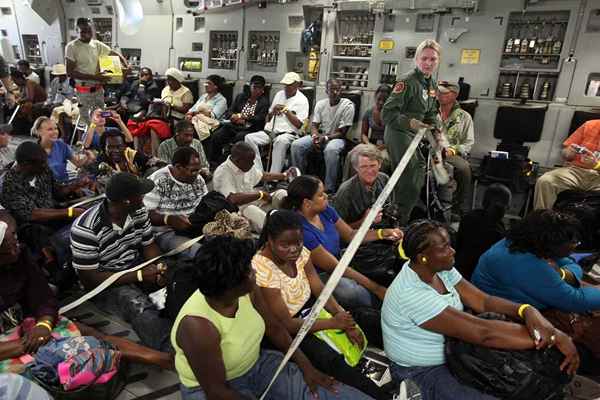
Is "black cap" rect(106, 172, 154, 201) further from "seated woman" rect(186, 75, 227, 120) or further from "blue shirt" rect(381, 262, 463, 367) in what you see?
"seated woman" rect(186, 75, 227, 120)

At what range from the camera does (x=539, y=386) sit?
150 cm

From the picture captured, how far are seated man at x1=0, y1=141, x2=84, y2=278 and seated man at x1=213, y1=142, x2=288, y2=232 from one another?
107cm

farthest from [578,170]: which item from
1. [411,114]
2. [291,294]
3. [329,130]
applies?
[291,294]

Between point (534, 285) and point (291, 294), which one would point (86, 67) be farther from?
point (534, 285)

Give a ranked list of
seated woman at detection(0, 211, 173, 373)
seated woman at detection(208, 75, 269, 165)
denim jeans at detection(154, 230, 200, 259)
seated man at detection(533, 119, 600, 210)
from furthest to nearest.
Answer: seated woman at detection(208, 75, 269, 165)
seated man at detection(533, 119, 600, 210)
denim jeans at detection(154, 230, 200, 259)
seated woman at detection(0, 211, 173, 373)

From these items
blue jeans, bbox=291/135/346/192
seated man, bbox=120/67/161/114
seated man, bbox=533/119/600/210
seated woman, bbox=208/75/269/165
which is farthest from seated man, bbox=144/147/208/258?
seated man, bbox=120/67/161/114

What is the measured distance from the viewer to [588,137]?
150 inches

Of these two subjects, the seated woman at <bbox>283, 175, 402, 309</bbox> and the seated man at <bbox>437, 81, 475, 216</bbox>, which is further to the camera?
the seated man at <bbox>437, 81, 475, 216</bbox>

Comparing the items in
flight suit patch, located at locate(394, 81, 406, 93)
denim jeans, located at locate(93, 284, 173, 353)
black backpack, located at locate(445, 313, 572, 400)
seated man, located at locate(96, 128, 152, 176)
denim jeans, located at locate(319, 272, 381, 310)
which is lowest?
denim jeans, located at locate(93, 284, 173, 353)

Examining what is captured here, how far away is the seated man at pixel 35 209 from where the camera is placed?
2.54 metres

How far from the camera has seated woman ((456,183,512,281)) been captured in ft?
8.08

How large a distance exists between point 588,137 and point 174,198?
3.75m

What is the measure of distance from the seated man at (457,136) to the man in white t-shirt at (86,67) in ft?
13.0

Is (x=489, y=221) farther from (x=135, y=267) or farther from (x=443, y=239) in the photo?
(x=135, y=267)
